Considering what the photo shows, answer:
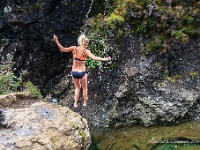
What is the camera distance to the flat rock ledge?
6.39m

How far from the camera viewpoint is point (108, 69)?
10234mm

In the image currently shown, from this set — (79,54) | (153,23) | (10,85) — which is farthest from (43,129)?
(153,23)

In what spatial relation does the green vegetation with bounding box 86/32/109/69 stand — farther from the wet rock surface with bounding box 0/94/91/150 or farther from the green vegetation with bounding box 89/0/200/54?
the wet rock surface with bounding box 0/94/91/150

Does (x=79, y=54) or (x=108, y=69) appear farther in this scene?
(x=108, y=69)

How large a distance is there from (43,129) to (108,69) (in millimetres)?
3945

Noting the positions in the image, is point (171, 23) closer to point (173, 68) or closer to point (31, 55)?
point (173, 68)

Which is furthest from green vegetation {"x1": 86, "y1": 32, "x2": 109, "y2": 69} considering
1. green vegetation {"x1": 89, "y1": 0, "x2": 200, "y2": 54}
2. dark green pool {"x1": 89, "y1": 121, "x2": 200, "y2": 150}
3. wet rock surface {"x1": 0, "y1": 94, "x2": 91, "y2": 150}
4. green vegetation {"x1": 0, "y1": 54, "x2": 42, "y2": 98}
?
wet rock surface {"x1": 0, "y1": 94, "x2": 91, "y2": 150}

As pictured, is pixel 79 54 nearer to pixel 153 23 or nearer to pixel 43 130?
pixel 43 130

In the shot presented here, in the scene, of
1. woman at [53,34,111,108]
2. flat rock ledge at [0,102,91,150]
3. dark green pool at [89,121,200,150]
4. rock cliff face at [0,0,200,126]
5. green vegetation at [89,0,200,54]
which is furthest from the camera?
green vegetation at [89,0,200,54]

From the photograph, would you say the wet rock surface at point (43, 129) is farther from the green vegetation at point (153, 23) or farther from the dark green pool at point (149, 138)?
the green vegetation at point (153, 23)

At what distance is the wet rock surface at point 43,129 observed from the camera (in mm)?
6402

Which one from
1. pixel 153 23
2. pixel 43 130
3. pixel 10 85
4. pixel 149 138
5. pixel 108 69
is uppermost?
pixel 153 23

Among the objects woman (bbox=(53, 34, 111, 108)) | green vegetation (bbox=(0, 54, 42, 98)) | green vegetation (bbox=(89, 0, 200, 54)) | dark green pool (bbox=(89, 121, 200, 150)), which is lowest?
dark green pool (bbox=(89, 121, 200, 150))

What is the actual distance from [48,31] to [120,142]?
15.1 feet
